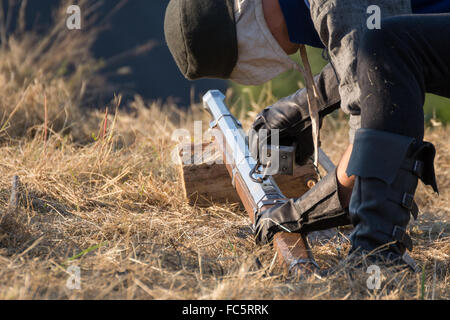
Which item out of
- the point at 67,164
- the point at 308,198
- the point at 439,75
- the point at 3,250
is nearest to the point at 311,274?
the point at 308,198

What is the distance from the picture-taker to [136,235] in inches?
73.9

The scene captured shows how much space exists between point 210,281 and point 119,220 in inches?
27.0

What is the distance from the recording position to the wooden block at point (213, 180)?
2.42m

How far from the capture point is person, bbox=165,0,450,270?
4.79 feet

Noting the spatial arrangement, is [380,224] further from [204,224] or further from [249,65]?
[204,224]

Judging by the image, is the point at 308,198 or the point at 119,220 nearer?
the point at 308,198

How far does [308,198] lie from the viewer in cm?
169

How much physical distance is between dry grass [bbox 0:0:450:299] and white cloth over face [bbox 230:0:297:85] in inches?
23.2

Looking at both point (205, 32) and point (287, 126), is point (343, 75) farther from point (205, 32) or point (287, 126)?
point (287, 126)

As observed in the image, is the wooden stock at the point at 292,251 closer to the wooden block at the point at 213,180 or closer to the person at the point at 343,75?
the person at the point at 343,75

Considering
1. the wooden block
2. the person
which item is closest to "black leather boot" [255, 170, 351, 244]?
the person

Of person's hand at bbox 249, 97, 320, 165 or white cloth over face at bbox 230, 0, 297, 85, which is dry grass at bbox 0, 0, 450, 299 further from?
white cloth over face at bbox 230, 0, 297, 85

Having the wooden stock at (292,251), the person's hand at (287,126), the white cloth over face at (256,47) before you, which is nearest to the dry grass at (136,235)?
the wooden stock at (292,251)

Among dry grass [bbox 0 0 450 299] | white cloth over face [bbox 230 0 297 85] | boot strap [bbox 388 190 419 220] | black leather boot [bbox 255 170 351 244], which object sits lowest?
dry grass [bbox 0 0 450 299]
